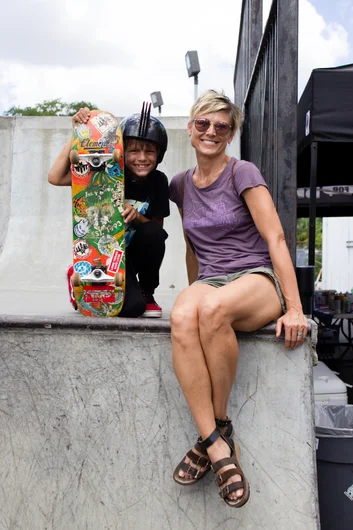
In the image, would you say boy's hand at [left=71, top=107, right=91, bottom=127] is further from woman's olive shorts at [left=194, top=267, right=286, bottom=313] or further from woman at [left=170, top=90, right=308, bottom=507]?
woman's olive shorts at [left=194, top=267, right=286, bottom=313]

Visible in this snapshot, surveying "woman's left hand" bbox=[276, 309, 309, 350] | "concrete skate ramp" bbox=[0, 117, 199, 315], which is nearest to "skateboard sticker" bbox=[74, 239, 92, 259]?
"woman's left hand" bbox=[276, 309, 309, 350]

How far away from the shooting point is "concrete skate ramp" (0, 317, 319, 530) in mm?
2467

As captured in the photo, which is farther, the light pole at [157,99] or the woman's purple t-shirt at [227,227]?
the light pole at [157,99]

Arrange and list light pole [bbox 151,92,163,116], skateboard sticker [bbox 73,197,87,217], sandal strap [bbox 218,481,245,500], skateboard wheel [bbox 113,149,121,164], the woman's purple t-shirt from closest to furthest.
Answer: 1. sandal strap [bbox 218,481,245,500]
2. the woman's purple t-shirt
3. skateboard wheel [bbox 113,149,121,164]
4. skateboard sticker [bbox 73,197,87,217]
5. light pole [bbox 151,92,163,116]

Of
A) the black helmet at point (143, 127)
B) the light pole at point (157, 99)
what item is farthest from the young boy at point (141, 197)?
the light pole at point (157, 99)

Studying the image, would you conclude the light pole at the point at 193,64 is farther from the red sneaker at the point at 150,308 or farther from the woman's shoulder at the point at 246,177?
the woman's shoulder at the point at 246,177

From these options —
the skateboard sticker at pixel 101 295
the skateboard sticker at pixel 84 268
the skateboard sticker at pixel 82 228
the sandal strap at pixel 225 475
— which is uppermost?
the skateboard sticker at pixel 82 228

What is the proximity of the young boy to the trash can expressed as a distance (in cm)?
110

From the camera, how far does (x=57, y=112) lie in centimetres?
2848

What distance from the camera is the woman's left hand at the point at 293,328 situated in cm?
242

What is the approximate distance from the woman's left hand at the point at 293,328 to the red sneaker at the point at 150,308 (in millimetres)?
805

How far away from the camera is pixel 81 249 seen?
285 centimetres

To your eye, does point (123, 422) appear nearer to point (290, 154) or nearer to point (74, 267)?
point (74, 267)

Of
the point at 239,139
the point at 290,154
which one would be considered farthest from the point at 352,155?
the point at 290,154
